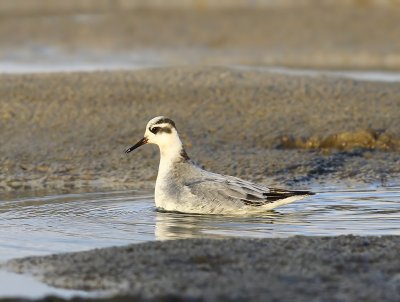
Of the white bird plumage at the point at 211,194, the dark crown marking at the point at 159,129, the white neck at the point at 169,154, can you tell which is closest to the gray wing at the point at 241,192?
the white bird plumage at the point at 211,194

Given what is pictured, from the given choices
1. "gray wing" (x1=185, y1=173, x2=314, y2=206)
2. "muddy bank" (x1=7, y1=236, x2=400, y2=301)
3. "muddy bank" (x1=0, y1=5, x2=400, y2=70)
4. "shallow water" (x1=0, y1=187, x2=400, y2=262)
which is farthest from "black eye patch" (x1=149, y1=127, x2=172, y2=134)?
"muddy bank" (x1=0, y1=5, x2=400, y2=70)

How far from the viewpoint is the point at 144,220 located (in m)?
10.3

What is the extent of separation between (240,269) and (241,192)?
302cm

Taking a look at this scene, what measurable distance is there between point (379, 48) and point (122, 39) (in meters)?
5.98

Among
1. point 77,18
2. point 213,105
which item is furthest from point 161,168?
point 77,18

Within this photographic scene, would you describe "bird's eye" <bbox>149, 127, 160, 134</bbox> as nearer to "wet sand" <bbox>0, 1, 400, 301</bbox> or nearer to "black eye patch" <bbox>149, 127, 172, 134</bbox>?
"black eye patch" <bbox>149, 127, 172, 134</bbox>

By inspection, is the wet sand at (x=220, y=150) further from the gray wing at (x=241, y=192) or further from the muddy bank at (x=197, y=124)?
the gray wing at (x=241, y=192)

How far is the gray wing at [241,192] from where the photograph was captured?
417 inches

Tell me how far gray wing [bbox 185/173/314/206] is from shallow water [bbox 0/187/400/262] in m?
0.19

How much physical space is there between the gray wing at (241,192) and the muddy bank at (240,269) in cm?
187

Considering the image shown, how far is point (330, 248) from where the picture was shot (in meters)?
8.34

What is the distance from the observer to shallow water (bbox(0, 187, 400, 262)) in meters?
9.30

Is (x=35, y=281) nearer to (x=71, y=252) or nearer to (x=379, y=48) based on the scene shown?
(x=71, y=252)

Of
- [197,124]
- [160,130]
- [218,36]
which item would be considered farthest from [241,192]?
[218,36]
